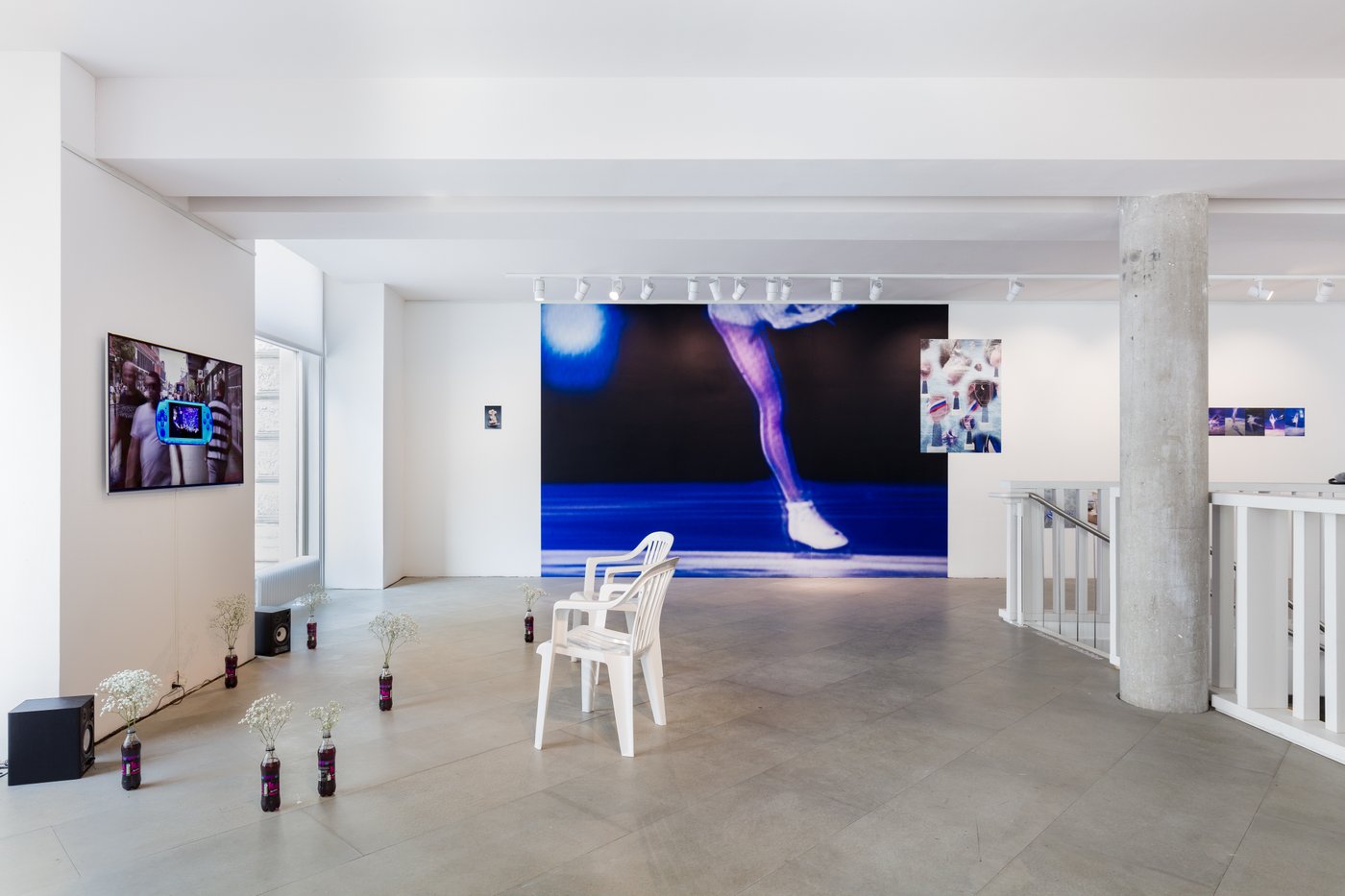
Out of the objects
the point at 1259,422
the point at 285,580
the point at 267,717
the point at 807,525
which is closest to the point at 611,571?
the point at 267,717

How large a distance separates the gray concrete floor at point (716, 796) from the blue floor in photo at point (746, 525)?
3.64m

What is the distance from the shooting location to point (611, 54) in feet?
11.6

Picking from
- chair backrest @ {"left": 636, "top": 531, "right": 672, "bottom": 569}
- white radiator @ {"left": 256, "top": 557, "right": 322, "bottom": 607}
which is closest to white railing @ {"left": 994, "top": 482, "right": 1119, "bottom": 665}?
chair backrest @ {"left": 636, "top": 531, "right": 672, "bottom": 569}

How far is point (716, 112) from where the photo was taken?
377cm

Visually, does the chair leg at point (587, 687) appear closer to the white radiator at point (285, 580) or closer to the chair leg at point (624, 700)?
the chair leg at point (624, 700)

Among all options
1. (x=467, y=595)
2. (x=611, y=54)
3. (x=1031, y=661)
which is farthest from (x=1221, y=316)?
(x=467, y=595)

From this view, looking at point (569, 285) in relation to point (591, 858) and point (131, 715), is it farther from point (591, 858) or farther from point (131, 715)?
point (591, 858)

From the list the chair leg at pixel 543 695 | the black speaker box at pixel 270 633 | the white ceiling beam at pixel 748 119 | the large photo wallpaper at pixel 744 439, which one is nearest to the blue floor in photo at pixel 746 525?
the large photo wallpaper at pixel 744 439

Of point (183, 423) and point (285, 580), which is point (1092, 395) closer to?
point (183, 423)

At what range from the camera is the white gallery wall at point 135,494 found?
3.52m

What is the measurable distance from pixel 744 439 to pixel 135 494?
6.09 meters

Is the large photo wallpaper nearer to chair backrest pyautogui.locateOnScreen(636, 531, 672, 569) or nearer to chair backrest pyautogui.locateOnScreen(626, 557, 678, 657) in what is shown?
chair backrest pyautogui.locateOnScreen(636, 531, 672, 569)

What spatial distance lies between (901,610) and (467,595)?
4.36 metres

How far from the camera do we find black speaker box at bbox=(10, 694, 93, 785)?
126 inches
